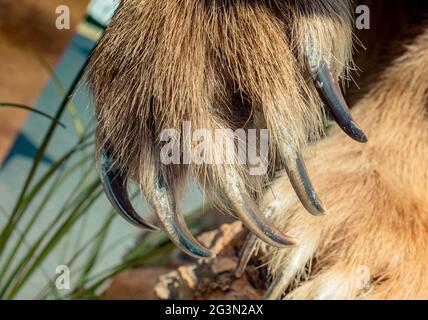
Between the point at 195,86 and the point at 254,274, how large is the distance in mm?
565

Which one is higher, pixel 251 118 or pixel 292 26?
pixel 292 26

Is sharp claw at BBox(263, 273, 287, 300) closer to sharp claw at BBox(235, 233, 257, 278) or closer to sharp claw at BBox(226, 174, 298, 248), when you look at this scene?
sharp claw at BBox(235, 233, 257, 278)

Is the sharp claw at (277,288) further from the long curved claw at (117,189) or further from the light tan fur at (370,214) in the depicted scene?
the long curved claw at (117,189)

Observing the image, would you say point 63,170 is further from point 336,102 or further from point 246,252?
point 336,102

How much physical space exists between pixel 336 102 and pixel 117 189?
396 mm

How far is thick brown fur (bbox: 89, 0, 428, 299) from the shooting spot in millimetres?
1078

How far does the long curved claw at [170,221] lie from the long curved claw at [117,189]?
85 millimetres

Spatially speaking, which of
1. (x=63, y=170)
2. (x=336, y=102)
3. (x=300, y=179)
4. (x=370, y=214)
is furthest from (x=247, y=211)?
(x=63, y=170)

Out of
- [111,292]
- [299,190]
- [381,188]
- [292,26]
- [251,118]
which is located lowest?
[111,292]

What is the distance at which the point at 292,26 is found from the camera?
1085 mm
